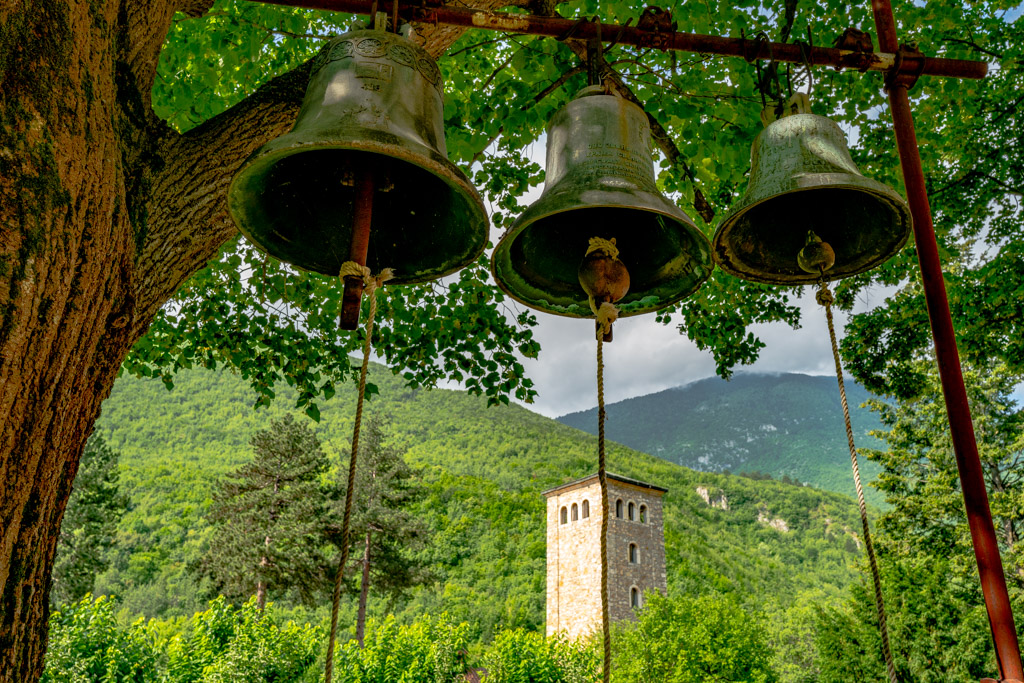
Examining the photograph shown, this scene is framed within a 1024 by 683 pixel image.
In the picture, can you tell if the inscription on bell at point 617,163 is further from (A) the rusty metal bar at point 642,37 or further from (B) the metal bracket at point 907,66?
(B) the metal bracket at point 907,66

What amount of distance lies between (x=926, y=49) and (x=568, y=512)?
1365 inches

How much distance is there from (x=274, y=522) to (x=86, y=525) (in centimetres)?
977

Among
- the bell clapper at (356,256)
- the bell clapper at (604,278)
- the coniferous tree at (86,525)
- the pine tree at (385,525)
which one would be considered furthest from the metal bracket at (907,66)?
the coniferous tree at (86,525)

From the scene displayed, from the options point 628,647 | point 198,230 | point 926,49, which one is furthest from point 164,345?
point 628,647

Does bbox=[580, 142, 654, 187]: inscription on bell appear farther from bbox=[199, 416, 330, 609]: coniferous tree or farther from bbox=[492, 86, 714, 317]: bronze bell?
bbox=[199, 416, 330, 609]: coniferous tree

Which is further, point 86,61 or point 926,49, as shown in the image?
point 926,49

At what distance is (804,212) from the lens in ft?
7.68

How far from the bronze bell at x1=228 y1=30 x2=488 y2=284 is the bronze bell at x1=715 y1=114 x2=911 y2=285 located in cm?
95

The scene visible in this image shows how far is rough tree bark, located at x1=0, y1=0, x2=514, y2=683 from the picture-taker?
141 centimetres

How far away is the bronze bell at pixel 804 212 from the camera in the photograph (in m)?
2.02

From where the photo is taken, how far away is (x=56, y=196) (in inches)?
59.3

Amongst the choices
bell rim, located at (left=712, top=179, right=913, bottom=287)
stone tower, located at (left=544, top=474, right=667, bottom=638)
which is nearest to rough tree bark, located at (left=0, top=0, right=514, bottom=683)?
bell rim, located at (left=712, top=179, right=913, bottom=287)

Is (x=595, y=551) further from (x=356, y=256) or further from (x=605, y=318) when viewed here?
(x=356, y=256)

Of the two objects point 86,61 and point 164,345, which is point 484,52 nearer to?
point 164,345
